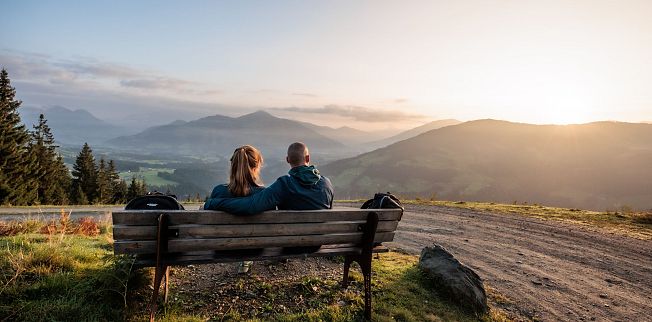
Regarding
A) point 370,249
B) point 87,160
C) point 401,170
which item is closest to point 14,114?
point 87,160

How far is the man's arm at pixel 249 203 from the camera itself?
13.4 ft

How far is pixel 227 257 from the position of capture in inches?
174

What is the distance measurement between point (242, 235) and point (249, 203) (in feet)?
1.44

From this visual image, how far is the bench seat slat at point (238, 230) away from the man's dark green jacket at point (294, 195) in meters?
0.24

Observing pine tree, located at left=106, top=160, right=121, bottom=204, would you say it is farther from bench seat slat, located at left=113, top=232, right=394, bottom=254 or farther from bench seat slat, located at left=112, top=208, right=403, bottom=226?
bench seat slat, located at left=112, top=208, right=403, bottom=226

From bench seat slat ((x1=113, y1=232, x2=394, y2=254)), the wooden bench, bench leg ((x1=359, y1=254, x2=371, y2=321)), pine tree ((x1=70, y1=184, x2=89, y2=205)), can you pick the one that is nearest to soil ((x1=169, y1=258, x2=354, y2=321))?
bench leg ((x1=359, y1=254, x2=371, y2=321))

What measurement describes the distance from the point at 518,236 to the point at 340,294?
8.84 metres

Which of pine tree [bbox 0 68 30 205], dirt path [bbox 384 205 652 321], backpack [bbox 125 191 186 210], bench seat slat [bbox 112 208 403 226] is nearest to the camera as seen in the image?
bench seat slat [bbox 112 208 403 226]

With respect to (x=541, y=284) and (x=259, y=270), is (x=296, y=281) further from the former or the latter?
(x=541, y=284)

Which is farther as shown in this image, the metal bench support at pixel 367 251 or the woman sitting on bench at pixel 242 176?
the metal bench support at pixel 367 251

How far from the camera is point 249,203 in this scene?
4.12 meters

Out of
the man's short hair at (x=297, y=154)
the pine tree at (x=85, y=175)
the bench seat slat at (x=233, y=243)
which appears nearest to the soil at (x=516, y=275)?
the bench seat slat at (x=233, y=243)

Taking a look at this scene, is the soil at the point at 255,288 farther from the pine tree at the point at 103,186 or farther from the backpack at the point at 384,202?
the pine tree at the point at 103,186

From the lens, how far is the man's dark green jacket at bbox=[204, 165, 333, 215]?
4211 millimetres
